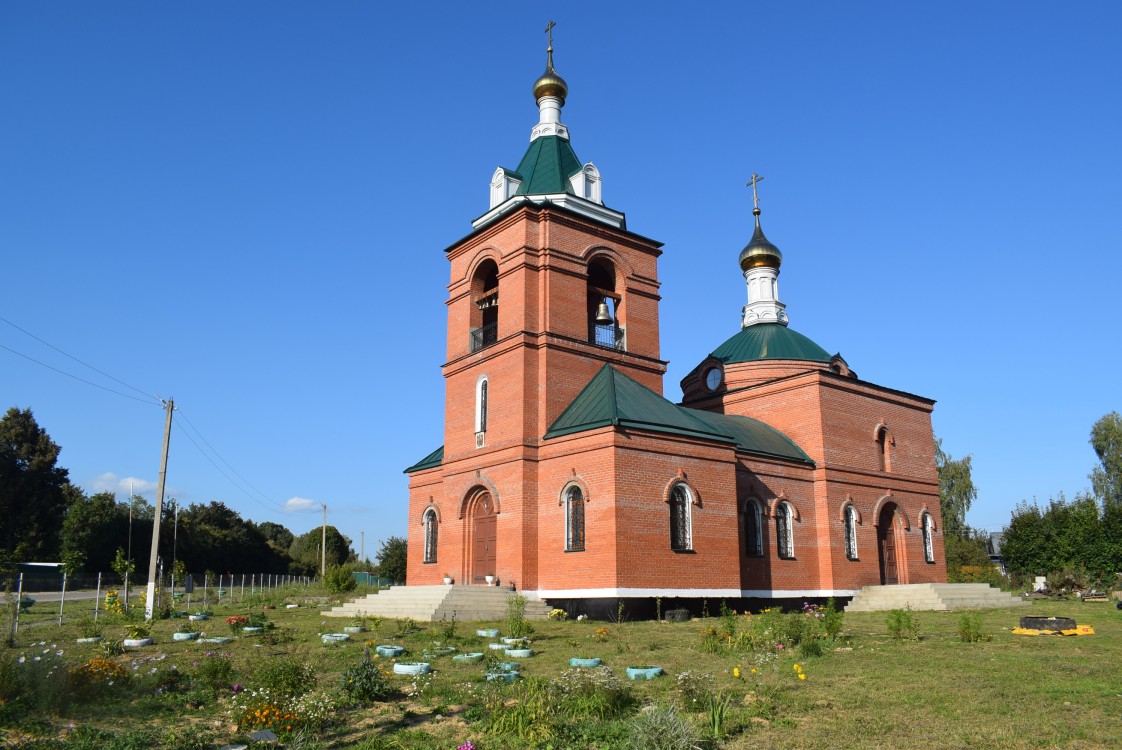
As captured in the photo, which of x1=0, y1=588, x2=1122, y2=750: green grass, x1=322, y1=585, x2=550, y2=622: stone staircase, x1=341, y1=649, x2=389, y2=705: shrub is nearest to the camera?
x1=0, y1=588, x2=1122, y2=750: green grass

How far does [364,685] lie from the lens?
29.2 feet

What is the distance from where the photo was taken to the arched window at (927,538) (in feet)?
92.5

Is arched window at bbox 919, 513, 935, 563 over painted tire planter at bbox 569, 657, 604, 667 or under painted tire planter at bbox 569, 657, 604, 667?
over

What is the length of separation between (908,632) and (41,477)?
51544 millimetres

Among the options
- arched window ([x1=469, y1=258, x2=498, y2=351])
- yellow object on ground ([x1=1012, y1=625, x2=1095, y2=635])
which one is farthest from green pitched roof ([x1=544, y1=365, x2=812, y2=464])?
yellow object on ground ([x1=1012, y1=625, x2=1095, y2=635])

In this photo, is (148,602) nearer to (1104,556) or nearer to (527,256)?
(527,256)

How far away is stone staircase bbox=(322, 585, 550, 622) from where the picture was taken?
61.7 feet

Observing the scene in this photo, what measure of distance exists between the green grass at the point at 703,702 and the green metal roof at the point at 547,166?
14.1 meters

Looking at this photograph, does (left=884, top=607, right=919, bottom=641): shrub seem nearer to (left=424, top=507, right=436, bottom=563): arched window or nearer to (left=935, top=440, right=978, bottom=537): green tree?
(left=424, top=507, right=436, bottom=563): arched window

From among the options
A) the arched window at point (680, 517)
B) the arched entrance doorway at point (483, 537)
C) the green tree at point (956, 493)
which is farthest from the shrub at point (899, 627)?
→ the green tree at point (956, 493)

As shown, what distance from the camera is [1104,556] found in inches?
1347

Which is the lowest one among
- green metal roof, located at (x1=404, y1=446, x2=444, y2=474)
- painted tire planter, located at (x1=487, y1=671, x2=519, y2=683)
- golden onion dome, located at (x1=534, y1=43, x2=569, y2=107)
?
painted tire planter, located at (x1=487, y1=671, x2=519, y2=683)

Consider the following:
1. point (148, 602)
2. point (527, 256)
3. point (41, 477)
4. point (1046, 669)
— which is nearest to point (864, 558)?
point (527, 256)

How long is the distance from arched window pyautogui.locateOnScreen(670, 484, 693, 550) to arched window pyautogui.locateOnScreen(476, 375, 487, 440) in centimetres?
563
